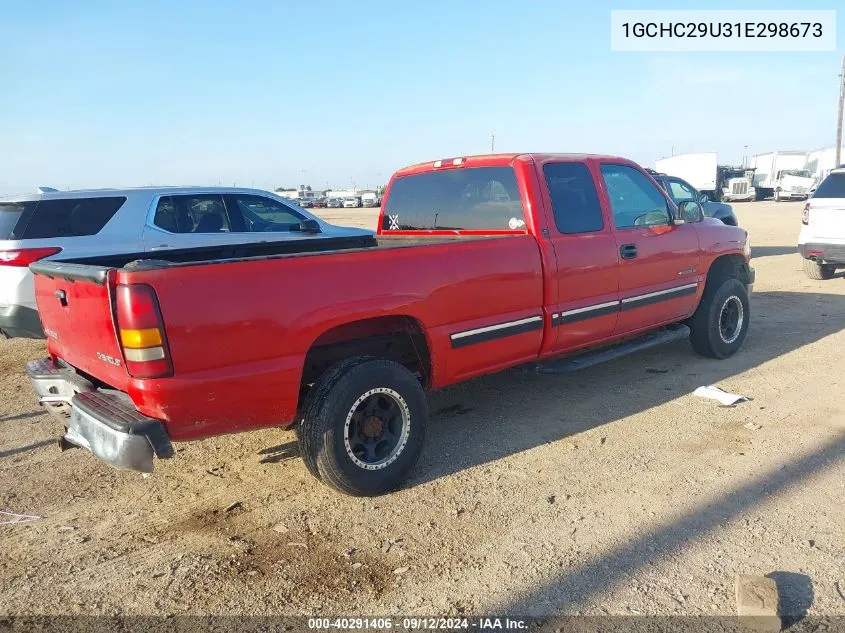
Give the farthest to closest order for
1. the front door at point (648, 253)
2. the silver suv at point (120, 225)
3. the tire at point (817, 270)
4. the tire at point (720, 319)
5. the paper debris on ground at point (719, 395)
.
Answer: the tire at point (817, 270), the tire at point (720, 319), the silver suv at point (120, 225), the front door at point (648, 253), the paper debris on ground at point (719, 395)

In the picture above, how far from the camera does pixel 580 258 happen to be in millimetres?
4637

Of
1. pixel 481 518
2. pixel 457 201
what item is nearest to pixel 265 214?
pixel 457 201

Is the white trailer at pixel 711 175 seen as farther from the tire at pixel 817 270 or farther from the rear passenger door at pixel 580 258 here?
the rear passenger door at pixel 580 258

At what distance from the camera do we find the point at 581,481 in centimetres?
376

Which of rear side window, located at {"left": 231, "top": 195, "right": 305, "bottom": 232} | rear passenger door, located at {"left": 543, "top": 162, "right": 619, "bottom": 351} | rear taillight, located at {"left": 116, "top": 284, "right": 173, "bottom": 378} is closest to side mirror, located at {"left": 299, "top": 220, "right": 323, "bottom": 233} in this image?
rear side window, located at {"left": 231, "top": 195, "right": 305, "bottom": 232}

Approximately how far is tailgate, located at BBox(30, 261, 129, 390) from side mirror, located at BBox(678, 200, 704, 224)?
4.53 meters

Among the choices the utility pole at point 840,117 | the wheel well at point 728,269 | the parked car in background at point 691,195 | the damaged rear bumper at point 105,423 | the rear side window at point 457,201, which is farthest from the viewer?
the utility pole at point 840,117

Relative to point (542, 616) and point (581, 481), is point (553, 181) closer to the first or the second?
point (581, 481)

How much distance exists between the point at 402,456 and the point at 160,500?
138cm

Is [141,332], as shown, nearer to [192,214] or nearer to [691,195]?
[192,214]

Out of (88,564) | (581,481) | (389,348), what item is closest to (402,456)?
(389,348)

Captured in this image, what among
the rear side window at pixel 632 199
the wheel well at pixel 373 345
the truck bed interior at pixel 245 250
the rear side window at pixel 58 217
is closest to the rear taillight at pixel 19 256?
the rear side window at pixel 58 217

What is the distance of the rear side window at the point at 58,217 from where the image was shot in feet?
18.2

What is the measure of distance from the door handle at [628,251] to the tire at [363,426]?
7.09 feet
